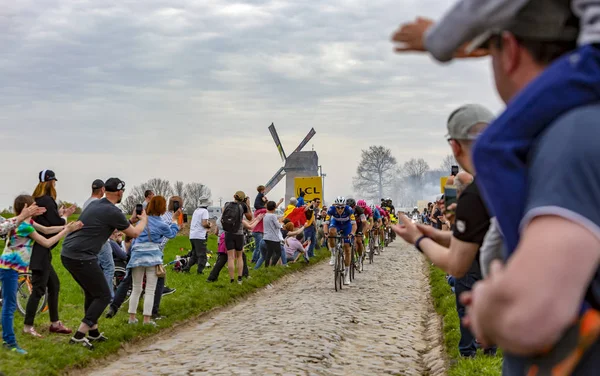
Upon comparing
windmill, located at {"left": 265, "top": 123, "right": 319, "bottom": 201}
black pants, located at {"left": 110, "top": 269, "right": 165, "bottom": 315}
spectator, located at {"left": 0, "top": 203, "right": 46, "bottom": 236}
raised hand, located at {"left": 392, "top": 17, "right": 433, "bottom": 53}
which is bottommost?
black pants, located at {"left": 110, "top": 269, "right": 165, "bottom": 315}

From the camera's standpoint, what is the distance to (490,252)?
95.0 inches

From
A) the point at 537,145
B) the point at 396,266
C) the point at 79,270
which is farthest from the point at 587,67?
the point at 396,266

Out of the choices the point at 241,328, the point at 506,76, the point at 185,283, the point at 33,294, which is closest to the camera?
the point at 506,76

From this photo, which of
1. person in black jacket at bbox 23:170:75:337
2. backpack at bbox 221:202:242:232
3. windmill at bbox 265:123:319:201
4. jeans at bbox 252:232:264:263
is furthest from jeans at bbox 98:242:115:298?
windmill at bbox 265:123:319:201

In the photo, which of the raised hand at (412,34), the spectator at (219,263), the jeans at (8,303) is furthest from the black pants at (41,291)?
the raised hand at (412,34)

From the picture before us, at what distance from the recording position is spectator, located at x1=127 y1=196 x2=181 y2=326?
12695 millimetres

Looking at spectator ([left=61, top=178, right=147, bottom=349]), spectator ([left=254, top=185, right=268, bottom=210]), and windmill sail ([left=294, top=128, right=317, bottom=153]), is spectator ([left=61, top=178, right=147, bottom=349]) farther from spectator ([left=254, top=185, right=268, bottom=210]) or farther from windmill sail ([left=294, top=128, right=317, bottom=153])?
windmill sail ([left=294, top=128, right=317, bottom=153])

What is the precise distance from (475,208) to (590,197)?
197 centimetres

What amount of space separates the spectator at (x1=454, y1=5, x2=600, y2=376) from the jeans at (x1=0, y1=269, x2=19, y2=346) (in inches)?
360

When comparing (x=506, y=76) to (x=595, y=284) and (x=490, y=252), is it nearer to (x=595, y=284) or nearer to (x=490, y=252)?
(x=595, y=284)

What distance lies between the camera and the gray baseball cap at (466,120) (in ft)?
11.3

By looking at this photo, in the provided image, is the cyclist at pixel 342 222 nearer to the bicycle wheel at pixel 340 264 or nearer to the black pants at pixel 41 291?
the bicycle wheel at pixel 340 264

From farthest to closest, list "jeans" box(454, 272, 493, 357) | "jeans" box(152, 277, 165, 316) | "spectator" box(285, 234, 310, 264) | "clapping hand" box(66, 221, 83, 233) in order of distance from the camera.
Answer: "spectator" box(285, 234, 310, 264), "jeans" box(152, 277, 165, 316), "clapping hand" box(66, 221, 83, 233), "jeans" box(454, 272, 493, 357)

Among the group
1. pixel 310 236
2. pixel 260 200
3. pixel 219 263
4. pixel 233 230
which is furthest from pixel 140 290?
pixel 310 236
